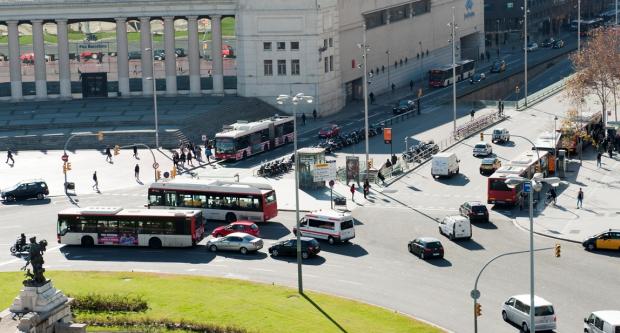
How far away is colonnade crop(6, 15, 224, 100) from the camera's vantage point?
481ft

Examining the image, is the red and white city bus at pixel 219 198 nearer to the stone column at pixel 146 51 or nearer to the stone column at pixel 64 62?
the stone column at pixel 146 51

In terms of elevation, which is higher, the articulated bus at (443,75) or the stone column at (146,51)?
the stone column at (146,51)

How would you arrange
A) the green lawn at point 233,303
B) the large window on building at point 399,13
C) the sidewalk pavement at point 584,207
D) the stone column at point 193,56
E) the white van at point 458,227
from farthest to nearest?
the large window on building at point 399,13 < the stone column at point 193,56 < the sidewalk pavement at point 584,207 < the white van at point 458,227 < the green lawn at point 233,303

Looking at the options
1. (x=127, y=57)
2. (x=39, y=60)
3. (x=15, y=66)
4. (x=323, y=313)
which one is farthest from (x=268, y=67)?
(x=323, y=313)

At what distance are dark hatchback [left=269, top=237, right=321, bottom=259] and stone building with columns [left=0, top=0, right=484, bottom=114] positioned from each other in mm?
62468

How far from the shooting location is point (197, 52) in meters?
148

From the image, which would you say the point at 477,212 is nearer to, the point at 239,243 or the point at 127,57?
the point at 239,243

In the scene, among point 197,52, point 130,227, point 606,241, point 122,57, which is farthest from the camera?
point 122,57

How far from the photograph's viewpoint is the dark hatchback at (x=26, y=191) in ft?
345

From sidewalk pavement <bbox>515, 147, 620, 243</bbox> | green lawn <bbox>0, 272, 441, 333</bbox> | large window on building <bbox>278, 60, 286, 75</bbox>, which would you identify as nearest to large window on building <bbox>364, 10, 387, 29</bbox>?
large window on building <bbox>278, 60, 286, 75</bbox>

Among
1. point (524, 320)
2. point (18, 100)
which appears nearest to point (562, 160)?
point (524, 320)

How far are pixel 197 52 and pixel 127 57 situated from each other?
28.0 ft

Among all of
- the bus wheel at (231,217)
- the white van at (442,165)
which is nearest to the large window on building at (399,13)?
the white van at (442,165)

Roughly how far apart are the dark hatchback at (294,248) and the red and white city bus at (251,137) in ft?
119
